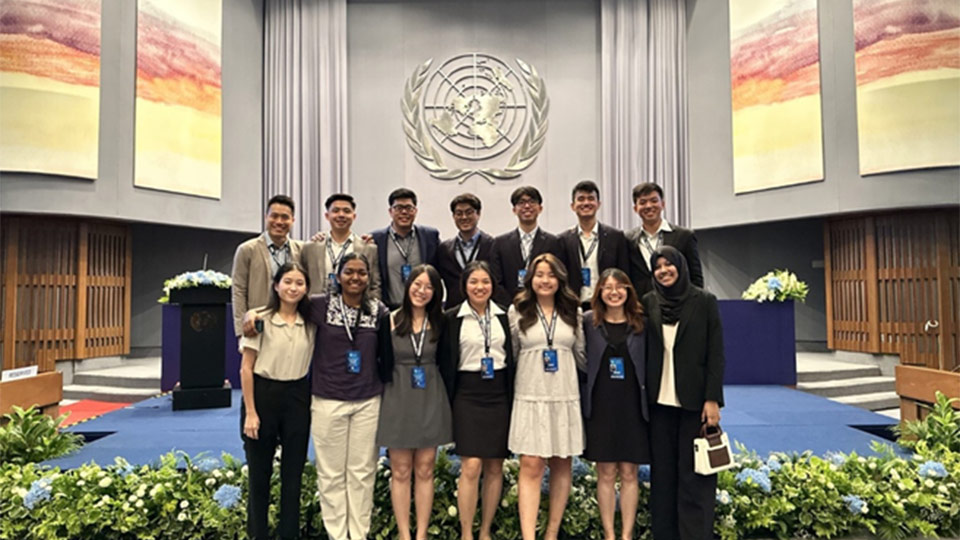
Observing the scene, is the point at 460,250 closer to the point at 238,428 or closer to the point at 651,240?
the point at 651,240

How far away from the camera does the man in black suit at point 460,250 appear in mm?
3240

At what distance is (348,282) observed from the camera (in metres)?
2.71

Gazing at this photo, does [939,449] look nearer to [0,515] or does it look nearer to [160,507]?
[160,507]

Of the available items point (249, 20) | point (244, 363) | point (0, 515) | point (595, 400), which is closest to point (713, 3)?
point (249, 20)

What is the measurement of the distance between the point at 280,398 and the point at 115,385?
5844 mm

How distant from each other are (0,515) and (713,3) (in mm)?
10417

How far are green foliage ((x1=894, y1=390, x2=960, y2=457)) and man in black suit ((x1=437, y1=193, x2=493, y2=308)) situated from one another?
2.96m

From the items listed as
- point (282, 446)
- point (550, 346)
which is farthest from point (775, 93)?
point (282, 446)

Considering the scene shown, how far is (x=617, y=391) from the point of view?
2723 millimetres

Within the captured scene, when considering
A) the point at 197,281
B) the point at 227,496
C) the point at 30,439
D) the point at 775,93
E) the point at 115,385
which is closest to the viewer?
the point at 227,496

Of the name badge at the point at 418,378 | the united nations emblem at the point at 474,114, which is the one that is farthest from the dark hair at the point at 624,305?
the united nations emblem at the point at 474,114

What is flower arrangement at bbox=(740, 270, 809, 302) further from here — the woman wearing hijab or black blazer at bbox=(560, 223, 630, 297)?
the woman wearing hijab

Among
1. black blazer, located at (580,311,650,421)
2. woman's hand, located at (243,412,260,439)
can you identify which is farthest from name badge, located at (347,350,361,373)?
black blazer, located at (580,311,650,421)

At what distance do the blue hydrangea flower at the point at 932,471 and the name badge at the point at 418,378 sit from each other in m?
2.79
